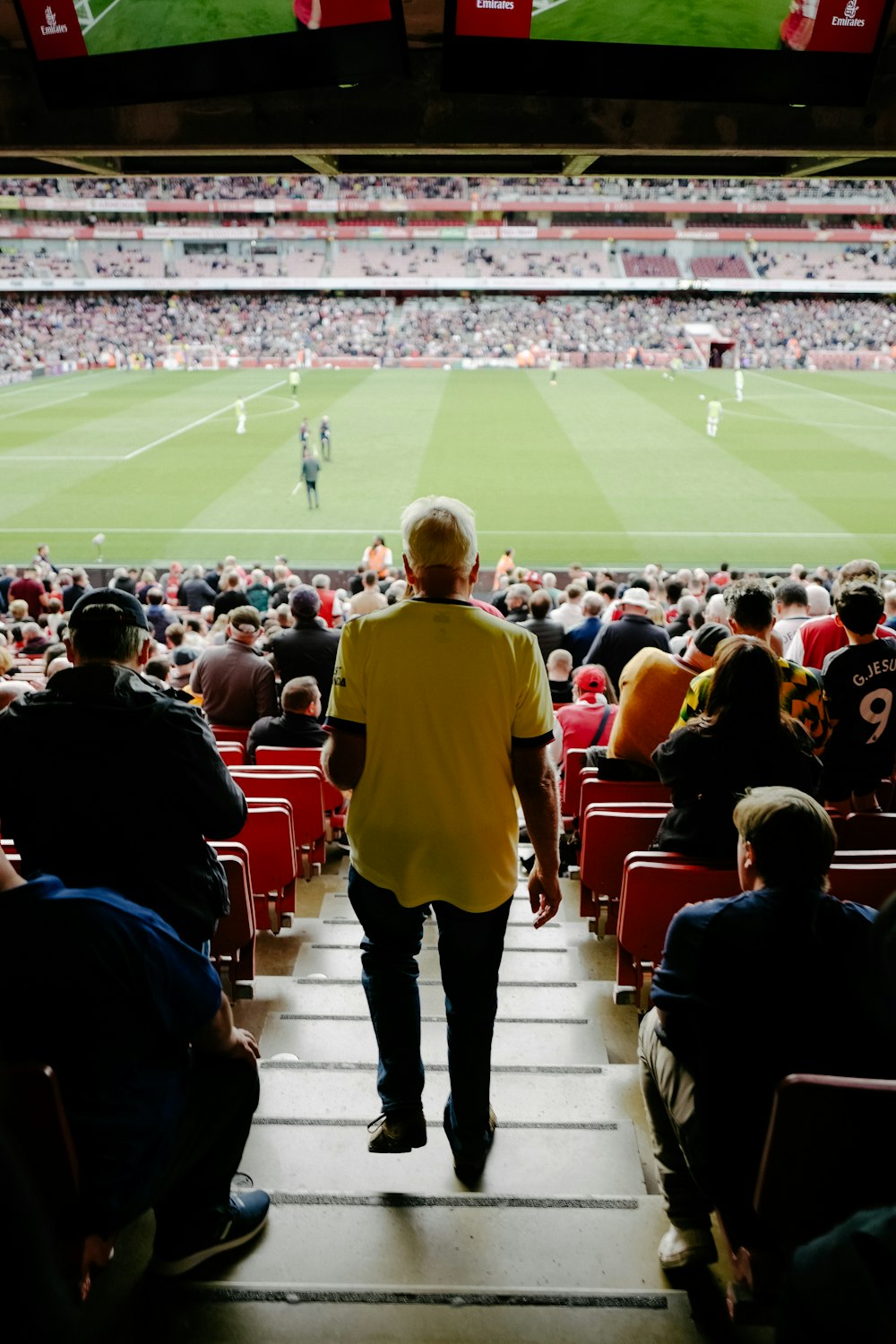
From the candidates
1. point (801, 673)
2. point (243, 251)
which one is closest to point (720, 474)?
point (801, 673)

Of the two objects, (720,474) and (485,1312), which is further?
(720,474)

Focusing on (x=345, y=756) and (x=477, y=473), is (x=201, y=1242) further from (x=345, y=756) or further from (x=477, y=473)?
(x=477, y=473)

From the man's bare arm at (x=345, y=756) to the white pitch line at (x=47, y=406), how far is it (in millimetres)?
32681

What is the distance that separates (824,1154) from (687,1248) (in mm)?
600

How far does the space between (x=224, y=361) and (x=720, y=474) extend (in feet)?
109

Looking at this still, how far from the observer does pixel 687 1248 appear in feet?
7.35

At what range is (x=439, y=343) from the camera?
5250cm

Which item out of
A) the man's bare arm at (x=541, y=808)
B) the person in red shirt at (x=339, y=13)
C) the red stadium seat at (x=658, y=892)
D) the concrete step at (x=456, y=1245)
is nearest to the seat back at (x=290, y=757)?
the red stadium seat at (x=658, y=892)

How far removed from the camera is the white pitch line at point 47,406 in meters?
32.1

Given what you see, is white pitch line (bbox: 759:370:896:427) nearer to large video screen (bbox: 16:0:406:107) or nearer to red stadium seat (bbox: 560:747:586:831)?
red stadium seat (bbox: 560:747:586:831)

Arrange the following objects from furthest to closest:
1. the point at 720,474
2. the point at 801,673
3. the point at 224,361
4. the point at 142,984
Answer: the point at 224,361 < the point at 720,474 < the point at 801,673 < the point at 142,984

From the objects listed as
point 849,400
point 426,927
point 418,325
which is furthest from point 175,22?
point 418,325

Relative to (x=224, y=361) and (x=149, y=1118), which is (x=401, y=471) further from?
(x=224, y=361)

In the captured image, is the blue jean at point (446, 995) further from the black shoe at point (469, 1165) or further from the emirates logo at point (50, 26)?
the emirates logo at point (50, 26)
